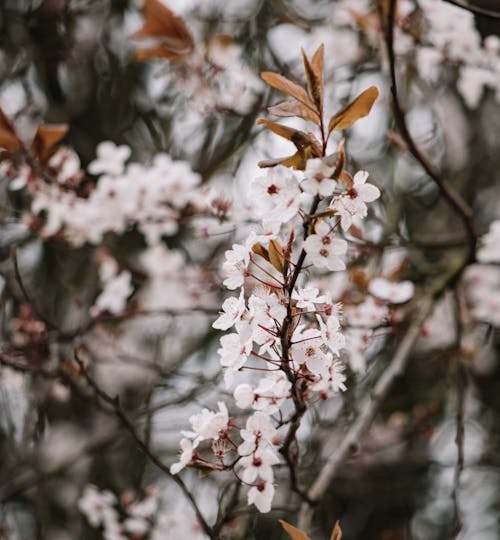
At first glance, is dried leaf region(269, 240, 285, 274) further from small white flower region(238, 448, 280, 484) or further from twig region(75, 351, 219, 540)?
twig region(75, 351, 219, 540)

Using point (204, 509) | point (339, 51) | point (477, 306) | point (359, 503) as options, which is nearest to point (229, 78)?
point (339, 51)

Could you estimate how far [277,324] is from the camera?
92cm

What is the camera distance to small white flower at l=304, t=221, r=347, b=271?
2.88ft

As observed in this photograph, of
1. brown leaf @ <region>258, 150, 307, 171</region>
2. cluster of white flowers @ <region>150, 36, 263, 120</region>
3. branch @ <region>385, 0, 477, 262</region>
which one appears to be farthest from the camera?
cluster of white flowers @ <region>150, 36, 263, 120</region>

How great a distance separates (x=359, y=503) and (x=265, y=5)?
2881mm

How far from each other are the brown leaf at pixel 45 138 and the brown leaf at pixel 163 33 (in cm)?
46

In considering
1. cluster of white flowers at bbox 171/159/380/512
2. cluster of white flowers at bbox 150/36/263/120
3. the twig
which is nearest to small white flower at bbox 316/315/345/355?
cluster of white flowers at bbox 171/159/380/512

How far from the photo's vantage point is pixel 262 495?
3.34 feet

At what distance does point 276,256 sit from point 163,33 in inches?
57.7

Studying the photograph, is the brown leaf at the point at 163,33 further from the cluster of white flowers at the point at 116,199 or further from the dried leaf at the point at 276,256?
the dried leaf at the point at 276,256

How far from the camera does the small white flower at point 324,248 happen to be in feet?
2.88

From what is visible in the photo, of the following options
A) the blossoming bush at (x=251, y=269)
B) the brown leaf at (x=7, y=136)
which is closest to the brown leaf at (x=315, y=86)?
the blossoming bush at (x=251, y=269)

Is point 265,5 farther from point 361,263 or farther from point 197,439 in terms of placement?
point 197,439

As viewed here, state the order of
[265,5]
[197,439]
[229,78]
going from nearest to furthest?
[197,439] < [229,78] < [265,5]
